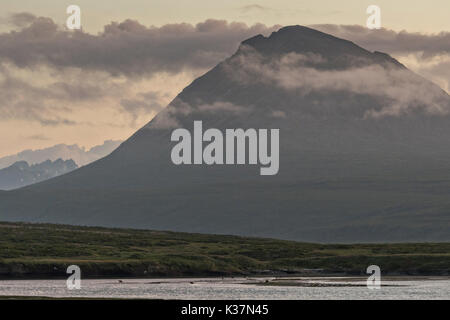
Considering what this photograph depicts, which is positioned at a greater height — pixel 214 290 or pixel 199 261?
pixel 199 261

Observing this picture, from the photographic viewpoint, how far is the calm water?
108438 millimetres

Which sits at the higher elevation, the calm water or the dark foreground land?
the dark foreground land

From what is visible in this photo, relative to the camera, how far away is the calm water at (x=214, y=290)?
356 ft

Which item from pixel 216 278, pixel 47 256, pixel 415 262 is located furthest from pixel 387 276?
pixel 47 256

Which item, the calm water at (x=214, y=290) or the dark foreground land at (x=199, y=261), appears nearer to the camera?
the calm water at (x=214, y=290)

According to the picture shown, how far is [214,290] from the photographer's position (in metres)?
121

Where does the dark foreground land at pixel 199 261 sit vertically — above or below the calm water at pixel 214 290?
above

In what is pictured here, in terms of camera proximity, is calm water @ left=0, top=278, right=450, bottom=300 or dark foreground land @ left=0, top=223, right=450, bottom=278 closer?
calm water @ left=0, top=278, right=450, bottom=300
